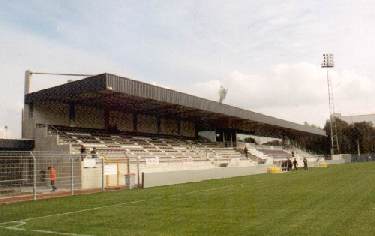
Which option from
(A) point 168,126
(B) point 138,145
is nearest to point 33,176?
(B) point 138,145

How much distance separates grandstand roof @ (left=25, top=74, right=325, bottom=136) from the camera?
31000 millimetres

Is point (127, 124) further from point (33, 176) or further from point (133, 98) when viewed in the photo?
point (33, 176)

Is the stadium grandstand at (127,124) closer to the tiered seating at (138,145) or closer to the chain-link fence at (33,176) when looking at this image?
the tiered seating at (138,145)

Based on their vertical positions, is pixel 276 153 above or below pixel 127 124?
below

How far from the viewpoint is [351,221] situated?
10766 mm

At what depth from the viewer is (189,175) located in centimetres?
3219

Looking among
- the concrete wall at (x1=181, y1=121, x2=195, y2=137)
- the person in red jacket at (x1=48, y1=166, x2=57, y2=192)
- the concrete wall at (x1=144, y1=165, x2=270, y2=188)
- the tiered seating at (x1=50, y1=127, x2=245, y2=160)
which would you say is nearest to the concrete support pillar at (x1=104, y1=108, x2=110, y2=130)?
the tiered seating at (x1=50, y1=127, x2=245, y2=160)

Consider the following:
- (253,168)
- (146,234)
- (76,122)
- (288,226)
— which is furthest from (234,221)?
(253,168)

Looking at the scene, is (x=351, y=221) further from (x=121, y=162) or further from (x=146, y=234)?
(x=121, y=162)

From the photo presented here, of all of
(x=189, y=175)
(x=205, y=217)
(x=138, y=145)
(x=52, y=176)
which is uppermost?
(x=138, y=145)

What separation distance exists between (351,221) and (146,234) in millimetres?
4917

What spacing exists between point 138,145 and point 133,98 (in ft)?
15.8

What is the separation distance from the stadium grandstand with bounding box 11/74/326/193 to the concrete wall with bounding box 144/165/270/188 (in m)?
1.51

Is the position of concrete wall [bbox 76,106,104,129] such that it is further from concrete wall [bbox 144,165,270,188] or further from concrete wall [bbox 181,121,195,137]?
concrete wall [bbox 181,121,195,137]
